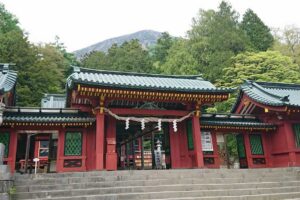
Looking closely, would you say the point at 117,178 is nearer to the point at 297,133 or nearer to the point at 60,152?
the point at 60,152

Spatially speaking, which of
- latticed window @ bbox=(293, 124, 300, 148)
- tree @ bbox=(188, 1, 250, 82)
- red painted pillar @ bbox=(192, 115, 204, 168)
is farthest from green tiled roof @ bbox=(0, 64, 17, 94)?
tree @ bbox=(188, 1, 250, 82)

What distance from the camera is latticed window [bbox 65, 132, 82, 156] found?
13.2m

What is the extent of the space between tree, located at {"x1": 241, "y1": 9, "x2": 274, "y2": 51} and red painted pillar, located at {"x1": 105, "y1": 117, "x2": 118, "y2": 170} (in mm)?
27625

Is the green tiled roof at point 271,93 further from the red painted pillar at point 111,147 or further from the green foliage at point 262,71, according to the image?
the red painted pillar at point 111,147

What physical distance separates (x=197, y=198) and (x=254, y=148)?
28.9 ft

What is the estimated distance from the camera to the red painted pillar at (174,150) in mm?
14641

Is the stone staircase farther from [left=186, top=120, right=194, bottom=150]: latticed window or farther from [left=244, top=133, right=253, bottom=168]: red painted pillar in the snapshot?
[left=244, top=133, right=253, bottom=168]: red painted pillar

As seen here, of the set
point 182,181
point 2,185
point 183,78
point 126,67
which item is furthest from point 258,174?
point 126,67

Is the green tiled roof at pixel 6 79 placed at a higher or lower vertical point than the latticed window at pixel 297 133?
higher

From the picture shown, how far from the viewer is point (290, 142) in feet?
50.0

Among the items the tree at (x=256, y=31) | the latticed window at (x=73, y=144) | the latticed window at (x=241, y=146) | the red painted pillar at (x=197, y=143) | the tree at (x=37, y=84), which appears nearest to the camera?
the latticed window at (x=73, y=144)

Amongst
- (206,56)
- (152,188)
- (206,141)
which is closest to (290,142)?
(206,141)

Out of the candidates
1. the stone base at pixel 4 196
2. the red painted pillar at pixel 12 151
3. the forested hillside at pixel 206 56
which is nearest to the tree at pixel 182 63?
the forested hillside at pixel 206 56

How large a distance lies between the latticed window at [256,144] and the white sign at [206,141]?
8.93ft
